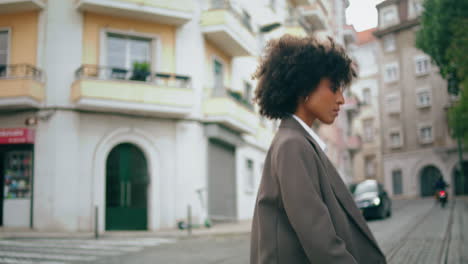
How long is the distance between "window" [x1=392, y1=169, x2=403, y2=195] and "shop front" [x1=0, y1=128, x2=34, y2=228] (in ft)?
137

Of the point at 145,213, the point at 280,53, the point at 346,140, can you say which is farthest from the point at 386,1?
the point at 280,53

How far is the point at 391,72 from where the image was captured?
53.6 m

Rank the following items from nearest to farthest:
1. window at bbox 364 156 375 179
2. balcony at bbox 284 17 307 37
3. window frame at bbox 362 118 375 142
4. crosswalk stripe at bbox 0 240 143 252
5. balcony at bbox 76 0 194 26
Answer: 1. crosswalk stripe at bbox 0 240 143 252
2. balcony at bbox 76 0 194 26
3. balcony at bbox 284 17 307 37
4. window at bbox 364 156 375 179
5. window frame at bbox 362 118 375 142

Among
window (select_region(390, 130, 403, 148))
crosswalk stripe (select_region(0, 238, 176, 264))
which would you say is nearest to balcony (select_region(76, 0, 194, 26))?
crosswalk stripe (select_region(0, 238, 176, 264))

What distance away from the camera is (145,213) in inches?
712

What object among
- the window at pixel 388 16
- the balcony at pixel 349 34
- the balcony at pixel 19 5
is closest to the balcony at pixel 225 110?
the balcony at pixel 19 5

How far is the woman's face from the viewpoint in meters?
2.42

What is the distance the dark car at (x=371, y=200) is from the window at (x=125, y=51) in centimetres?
964

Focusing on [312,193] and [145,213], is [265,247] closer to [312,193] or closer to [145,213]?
[312,193]

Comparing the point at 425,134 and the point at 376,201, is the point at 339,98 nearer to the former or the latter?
the point at 376,201

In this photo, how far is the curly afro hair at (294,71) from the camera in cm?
241

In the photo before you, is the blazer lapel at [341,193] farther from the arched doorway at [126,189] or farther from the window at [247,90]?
the window at [247,90]

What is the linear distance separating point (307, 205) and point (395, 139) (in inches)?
2093

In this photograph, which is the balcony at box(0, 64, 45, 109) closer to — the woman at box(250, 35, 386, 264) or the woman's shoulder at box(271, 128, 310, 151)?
the woman at box(250, 35, 386, 264)
